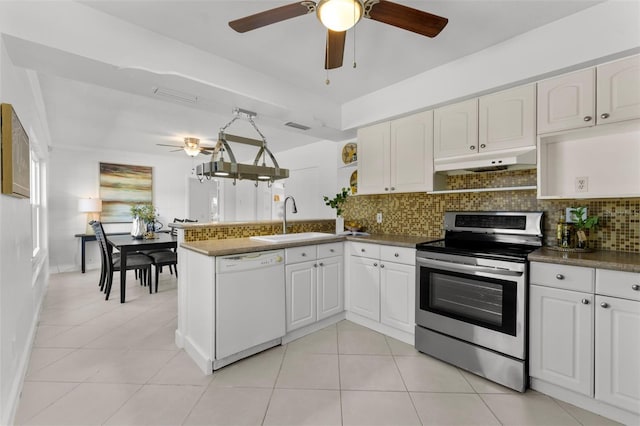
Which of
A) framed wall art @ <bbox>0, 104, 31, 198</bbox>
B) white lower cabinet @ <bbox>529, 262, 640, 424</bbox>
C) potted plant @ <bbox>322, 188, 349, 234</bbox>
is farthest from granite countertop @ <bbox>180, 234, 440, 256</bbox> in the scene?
framed wall art @ <bbox>0, 104, 31, 198</bbox>

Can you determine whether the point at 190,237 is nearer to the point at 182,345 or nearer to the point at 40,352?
the point at 182,345

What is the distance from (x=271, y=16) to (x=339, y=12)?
14.9 inches

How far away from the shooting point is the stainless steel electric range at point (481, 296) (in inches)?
76.7

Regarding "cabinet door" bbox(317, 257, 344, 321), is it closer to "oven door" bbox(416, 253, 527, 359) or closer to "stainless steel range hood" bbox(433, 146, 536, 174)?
"oven door" bbox(416, 253, 527, 359)

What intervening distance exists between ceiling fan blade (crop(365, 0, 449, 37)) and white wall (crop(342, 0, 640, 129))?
100 centimetres

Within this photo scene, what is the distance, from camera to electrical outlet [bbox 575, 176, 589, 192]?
2125 mm

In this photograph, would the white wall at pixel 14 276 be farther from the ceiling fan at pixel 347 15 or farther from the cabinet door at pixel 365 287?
the cabinet door at pixel 365 287

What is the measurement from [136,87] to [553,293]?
3355 millimetres

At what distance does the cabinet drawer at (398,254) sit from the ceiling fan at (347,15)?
65.5 inches

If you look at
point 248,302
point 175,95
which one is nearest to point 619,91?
point 248,302

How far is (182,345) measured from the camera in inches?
99.9

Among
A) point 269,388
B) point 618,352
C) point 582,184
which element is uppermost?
point 582,184

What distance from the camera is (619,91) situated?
1833 mm

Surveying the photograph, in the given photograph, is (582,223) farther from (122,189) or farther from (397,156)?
(122,189)
